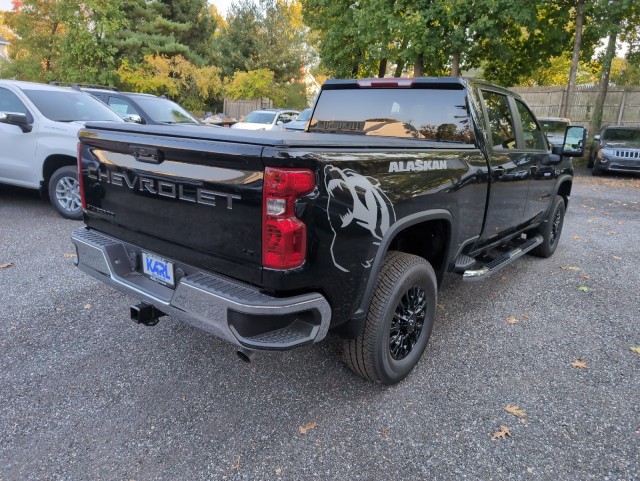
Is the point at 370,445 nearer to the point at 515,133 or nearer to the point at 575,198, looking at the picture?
the point at 515,133

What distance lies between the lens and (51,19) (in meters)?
27.3

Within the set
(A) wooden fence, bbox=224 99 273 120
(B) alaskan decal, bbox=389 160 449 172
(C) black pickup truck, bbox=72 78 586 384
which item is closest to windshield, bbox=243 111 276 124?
(C) black pickup truck, bbox=72 78 586 384

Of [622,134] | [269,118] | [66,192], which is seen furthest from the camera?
[269,118]

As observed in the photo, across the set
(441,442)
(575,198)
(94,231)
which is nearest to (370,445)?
(441,442)

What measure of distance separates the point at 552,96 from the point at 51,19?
27.7m

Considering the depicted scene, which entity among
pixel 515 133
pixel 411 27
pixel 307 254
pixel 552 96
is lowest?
pixel 307 254

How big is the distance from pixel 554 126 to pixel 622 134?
9.34 feet

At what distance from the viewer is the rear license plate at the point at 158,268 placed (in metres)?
2.64

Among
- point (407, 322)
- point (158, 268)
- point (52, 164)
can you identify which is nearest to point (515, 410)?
point (407, 322)

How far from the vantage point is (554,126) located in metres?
12.8

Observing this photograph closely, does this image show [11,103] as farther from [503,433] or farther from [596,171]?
[596,171]

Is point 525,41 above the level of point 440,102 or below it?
above

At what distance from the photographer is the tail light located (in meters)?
2.08

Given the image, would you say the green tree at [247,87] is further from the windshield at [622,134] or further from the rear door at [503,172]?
the rear door at [503,172]
